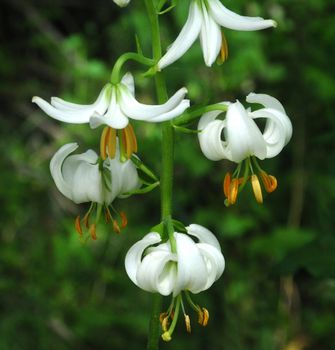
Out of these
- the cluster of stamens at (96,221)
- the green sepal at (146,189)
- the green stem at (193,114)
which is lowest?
the cluster of stamens at (96,221)

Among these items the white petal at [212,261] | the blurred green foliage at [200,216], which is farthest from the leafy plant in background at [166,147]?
the blurred green foliage at [200,216]

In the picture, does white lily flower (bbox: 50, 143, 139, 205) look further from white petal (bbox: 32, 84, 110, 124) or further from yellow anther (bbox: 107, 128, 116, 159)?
white petal (bbox: 32, 84, 110, 124)

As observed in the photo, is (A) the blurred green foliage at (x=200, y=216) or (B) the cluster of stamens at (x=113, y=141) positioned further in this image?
(A) the blurred green foliage at (x=200, y=216)

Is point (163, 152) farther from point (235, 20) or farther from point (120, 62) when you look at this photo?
point (235, 20)

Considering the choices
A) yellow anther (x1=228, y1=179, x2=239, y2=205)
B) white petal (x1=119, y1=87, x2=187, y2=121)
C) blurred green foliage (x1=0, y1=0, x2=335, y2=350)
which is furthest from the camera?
blurred green foliage (x1=0, y1=0, x2=335, y2=350)

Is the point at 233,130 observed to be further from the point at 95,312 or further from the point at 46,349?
the point at 95,312

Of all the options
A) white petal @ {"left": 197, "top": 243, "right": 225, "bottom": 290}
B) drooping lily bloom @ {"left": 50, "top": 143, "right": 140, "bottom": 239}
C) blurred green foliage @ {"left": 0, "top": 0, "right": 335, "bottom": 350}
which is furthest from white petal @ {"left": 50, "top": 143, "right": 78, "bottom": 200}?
blurred green foliage @ {"left": 0, "top": 0, "right": 335, "bottom": 350}

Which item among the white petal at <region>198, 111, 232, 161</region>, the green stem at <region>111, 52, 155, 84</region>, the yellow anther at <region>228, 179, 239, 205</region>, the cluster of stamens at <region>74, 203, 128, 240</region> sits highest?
the green stem at <region>111, 52, 155, 84</region>

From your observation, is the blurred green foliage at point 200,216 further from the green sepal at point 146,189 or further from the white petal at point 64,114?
the white petal at point 64,114
